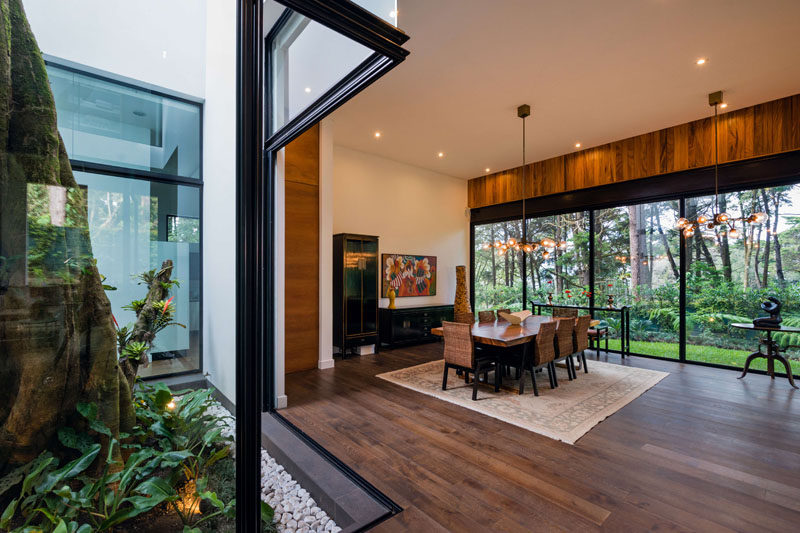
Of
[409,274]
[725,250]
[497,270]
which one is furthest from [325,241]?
[725,250]

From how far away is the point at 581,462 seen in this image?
2453mm

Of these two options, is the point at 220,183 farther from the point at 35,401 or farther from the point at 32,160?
the point at 35,401

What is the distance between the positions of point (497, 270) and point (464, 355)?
14.4ft

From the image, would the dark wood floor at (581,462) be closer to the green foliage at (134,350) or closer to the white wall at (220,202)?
the white wall at (220,202)

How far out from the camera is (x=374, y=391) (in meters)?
3.91

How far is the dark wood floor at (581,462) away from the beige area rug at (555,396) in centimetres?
14

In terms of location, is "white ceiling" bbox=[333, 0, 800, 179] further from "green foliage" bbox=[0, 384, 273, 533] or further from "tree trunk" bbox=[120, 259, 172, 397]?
"green foliage" bbox=[0, 384, 273, 533]

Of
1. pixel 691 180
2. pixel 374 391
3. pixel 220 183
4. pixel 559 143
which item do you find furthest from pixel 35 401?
pixel 691 180

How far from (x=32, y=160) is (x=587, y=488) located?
2977 millimetres

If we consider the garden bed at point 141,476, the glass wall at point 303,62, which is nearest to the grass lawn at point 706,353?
the garden bed at point 141,476

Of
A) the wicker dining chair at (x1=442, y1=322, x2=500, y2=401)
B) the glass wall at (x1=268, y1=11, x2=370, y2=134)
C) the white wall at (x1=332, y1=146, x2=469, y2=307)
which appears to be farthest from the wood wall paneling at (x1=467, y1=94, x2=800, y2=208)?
the glass wall at (x1=268, y1=11, x2=370, y2=134)

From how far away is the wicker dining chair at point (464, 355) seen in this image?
3.75 metres

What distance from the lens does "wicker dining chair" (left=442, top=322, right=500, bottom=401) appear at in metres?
3.75

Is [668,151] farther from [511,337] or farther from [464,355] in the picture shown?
[464,355]
